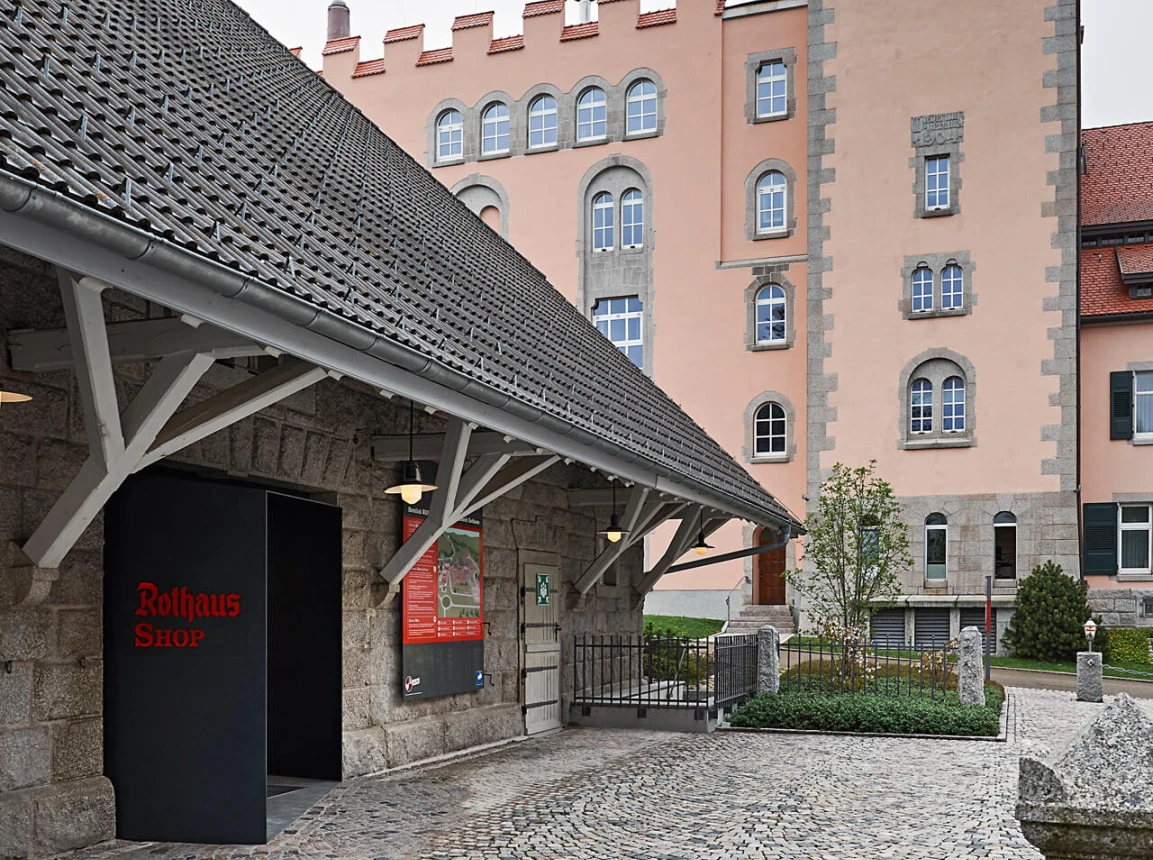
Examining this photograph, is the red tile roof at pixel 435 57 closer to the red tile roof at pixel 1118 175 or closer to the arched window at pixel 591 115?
the arched window at pixel 591 115

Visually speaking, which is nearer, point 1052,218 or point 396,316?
point 396,316

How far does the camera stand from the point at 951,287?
104ft

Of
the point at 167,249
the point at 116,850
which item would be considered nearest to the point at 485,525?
the point at 116,850

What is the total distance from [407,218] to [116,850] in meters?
7.64

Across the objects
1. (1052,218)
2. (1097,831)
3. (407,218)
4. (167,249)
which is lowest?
(1097,831)

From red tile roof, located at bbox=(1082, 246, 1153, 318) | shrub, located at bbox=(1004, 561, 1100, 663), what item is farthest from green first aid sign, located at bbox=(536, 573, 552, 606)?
red tile roof, located at bbox=(1082, 246, 1153, 318)

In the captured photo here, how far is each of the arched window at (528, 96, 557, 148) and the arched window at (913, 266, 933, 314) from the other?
37.3 feet

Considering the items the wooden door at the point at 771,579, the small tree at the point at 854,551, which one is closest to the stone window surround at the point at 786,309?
the wooden door at the point at 771,579

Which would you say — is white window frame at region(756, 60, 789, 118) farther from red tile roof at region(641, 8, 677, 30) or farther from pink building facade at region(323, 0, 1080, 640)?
red tile roof at region(641, 8, 677, 30)

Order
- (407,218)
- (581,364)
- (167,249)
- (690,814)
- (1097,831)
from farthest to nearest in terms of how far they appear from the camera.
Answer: (581,364) → (407,218) → (690,814) → (167,249) → (1097,831)

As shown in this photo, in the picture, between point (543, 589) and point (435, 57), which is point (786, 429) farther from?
point (543, 589)

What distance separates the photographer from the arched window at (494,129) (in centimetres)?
3809

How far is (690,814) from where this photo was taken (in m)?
9.96

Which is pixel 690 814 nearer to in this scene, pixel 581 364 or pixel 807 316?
pixel 581 364
